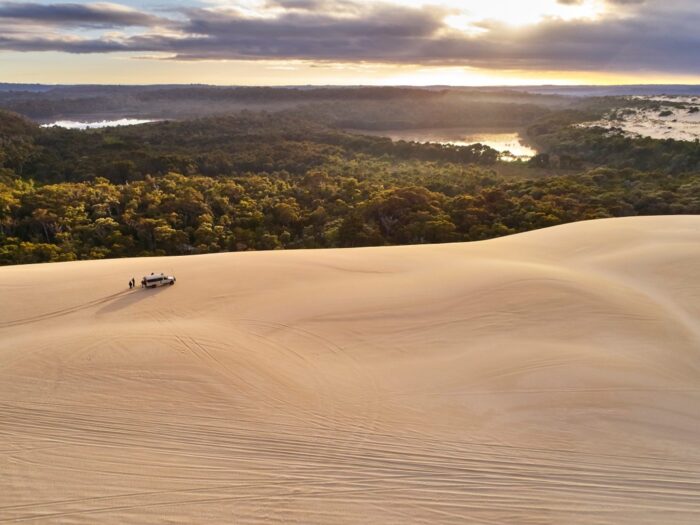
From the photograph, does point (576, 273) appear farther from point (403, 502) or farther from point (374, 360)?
point (403, 502)

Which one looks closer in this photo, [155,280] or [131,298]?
[131,298]

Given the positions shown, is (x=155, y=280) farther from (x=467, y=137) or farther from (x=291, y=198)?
(x=467, y=137)

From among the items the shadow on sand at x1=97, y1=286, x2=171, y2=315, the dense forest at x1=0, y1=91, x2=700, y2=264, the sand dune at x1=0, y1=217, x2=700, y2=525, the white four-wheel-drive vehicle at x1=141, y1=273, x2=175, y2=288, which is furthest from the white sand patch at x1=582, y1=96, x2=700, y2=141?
the shadow on sand at x1=97, y1=286, x2=171, y2=315

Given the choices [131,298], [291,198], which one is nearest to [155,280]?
[131,298]

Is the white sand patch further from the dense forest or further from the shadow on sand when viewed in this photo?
the shadow on sand

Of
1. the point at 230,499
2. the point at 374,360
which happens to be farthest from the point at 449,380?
the point at 230,499

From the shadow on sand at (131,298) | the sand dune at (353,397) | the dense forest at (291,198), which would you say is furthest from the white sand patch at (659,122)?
the shadow on sand at (131,298)
